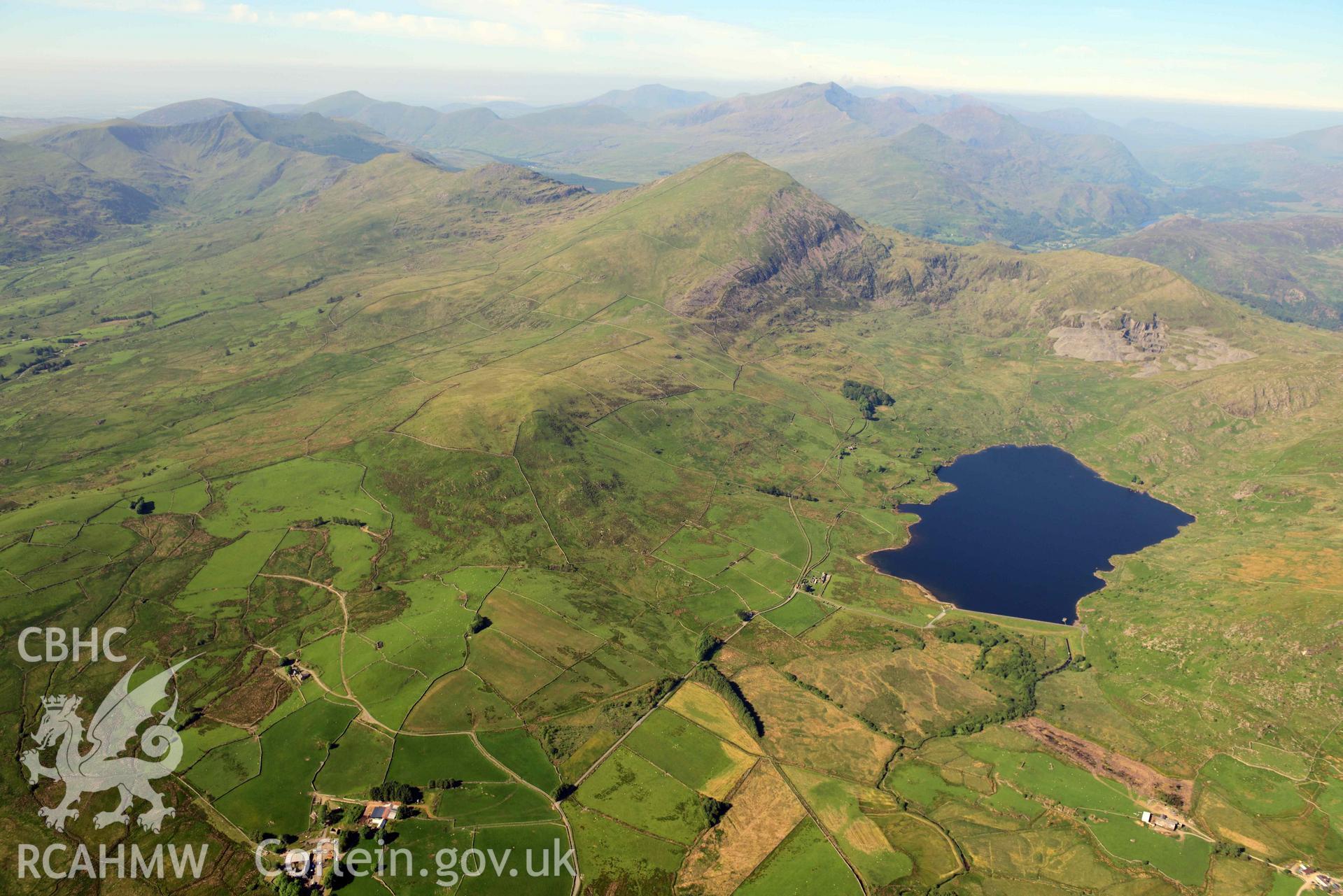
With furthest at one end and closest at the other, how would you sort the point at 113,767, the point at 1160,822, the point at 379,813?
the point at 113,767 < the point at 1160,822 < the point at 379,813

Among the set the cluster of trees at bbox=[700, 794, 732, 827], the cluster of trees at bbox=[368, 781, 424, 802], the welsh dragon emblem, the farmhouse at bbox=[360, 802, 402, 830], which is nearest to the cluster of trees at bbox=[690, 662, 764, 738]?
the cluster of trees at bbox=[700, 794, 732, 827]

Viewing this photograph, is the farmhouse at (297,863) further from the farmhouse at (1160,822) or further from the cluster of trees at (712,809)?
the farmhouse at (1160,822)

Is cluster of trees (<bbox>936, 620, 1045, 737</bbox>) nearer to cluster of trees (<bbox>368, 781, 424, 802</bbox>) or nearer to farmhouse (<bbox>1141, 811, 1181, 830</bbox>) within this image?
farmhouse (<bbox>1141, 811, 1181, 830</bbox>)

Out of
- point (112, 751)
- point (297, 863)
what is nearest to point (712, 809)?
point (297, 863)

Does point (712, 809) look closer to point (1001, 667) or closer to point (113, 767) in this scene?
point (1001, 667)

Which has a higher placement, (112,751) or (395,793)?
(112,751)

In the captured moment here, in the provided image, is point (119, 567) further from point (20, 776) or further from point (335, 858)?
point (335, 858)
